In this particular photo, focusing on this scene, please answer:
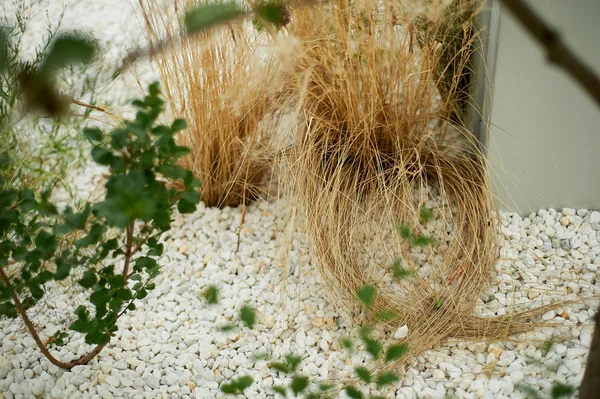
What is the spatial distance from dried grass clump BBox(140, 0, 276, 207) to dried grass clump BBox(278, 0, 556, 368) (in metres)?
0.13

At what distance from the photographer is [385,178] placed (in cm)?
202

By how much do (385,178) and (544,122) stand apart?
514mm

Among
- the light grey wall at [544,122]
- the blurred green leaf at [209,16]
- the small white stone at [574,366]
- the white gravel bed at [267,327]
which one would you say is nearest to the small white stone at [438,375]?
the white gravel bed at [267,327]

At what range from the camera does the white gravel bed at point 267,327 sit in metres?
1.61

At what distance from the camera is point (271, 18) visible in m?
0.63

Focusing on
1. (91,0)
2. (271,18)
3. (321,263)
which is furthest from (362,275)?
(91,0)

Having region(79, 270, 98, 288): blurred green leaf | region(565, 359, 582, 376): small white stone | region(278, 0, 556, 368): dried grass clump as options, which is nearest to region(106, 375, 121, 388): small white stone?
region(79, 270, 98, 288): blurred green leaf

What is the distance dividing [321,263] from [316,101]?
512mm

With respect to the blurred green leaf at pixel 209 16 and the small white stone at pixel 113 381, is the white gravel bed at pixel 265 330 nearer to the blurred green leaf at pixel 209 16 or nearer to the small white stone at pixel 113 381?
the small white stone at pixel 113 381

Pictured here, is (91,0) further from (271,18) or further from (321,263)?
(271,18)

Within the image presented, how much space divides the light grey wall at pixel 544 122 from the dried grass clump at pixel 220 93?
72 cm

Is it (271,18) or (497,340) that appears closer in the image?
(271,18)

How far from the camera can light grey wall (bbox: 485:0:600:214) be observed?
1.90 meters

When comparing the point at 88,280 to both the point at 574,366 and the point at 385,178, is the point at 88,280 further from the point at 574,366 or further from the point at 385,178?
the point at 574,366
